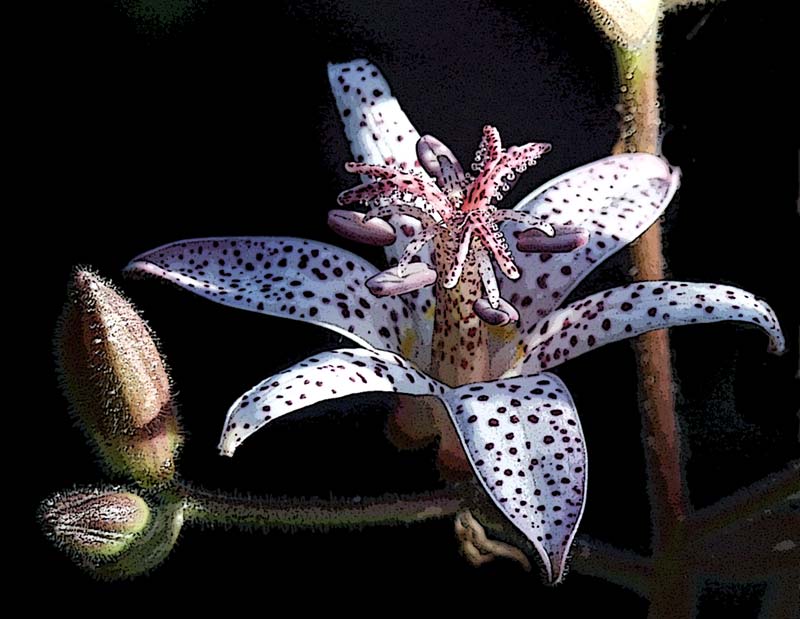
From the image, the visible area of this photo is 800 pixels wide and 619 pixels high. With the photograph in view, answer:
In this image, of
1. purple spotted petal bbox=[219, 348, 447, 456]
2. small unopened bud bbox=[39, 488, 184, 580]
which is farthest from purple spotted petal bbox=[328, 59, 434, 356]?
small unopened bud bbox=[39, 488, 184, 580]

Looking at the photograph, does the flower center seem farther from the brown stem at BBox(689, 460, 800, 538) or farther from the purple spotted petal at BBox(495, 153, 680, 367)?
the brown stem at BBox(689, 460, 800, 538)

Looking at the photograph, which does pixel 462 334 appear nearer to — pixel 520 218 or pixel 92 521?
pixel 520 218

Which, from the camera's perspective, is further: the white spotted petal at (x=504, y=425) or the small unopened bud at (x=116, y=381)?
the small unopened bud at (x=116, y=381)

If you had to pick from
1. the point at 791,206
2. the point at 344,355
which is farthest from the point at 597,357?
the point at 344,355

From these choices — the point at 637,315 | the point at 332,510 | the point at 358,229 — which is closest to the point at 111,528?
the point at 332,510

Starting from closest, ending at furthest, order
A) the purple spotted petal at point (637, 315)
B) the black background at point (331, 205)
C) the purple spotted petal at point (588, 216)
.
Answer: the purple spotted petal at point (637, 315) → the purple spotted petal at point (588, 216) → the black background at point (331, 205)

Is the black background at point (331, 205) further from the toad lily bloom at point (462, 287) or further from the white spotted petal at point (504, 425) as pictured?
the white spotted petal at point (504, 425)

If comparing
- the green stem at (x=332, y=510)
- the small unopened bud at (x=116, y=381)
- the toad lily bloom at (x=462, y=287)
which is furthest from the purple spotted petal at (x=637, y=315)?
the small unopened bud at (x=116, y=381)
